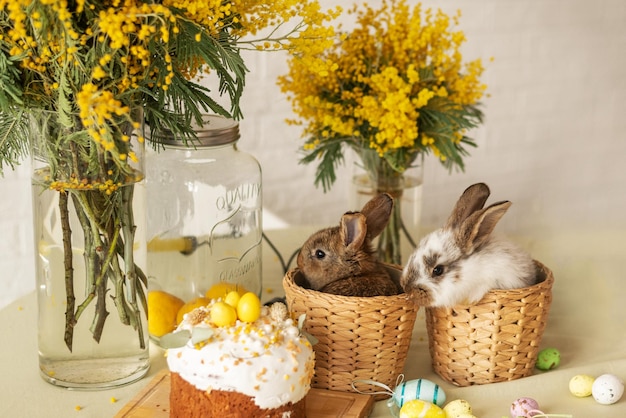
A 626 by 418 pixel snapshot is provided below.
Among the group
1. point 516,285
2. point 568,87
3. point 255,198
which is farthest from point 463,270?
point 568,87

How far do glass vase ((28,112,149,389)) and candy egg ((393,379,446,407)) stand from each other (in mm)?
375

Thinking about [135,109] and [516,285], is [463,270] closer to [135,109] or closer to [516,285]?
[516,285]

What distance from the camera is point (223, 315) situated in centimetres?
107

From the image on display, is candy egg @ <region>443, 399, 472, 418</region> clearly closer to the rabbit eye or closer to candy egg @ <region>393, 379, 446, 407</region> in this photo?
candy egg @ <region>393, 379, 446, 407</region>

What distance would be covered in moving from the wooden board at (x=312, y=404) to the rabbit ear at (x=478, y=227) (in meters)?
0.25

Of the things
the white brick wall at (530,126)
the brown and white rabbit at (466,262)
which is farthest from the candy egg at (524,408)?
the white brick wall at (530,126)

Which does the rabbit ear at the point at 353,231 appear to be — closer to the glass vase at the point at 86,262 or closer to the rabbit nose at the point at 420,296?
the rabbit nose at the point at 420,296

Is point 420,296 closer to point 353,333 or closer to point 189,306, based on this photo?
point 353,333

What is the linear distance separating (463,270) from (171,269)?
505 millimetres

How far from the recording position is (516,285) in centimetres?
122

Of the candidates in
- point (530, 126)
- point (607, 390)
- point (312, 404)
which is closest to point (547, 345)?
point (607, 390)

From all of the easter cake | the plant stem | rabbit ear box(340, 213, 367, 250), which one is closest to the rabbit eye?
rabbit ear box(340, 213, 367, 250)

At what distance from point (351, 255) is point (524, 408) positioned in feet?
1.08

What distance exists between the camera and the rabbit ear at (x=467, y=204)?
1.23 metres
